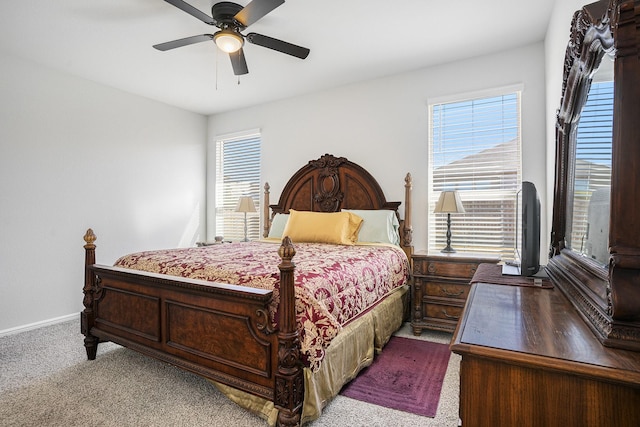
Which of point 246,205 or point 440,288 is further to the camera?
point 246,205

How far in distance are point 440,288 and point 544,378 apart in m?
2.40

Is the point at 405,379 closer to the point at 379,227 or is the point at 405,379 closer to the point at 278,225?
the point at 379,227

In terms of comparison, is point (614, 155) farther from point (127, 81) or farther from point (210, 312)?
point (127, 81)

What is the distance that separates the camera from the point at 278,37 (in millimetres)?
3076

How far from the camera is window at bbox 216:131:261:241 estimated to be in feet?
16.6

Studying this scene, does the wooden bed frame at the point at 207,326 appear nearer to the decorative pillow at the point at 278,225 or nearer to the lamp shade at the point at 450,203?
the decorative pillow at the point at 278,225

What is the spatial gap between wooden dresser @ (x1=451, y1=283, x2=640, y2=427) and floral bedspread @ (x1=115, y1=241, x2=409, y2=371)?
93cm

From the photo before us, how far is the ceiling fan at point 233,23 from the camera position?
7.29ft

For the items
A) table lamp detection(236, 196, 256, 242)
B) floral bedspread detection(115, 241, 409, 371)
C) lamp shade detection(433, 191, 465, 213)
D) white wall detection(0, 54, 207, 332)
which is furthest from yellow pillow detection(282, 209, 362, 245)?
white wall detection(0, 54, 207, 332)

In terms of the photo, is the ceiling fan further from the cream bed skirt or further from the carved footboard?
the cream bed skirt

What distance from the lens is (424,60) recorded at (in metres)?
3.57

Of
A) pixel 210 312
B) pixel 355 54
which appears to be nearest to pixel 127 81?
pixel 355 54

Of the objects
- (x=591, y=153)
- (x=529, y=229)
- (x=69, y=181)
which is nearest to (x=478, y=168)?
(x=529, y=229)

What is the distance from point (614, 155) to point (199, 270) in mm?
2069
